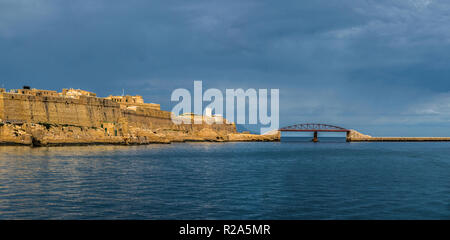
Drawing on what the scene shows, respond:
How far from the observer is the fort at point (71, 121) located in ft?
179

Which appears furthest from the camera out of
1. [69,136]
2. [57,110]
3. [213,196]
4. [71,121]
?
[71,121]

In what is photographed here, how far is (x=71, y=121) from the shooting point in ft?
223

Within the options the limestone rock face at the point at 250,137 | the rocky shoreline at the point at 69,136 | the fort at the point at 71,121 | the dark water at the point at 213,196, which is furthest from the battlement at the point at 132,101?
the dark water at the point at 213,196

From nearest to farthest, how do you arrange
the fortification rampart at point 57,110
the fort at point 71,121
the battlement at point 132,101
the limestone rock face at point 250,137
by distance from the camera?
the fort at point 71,121, the fortification rampart at point 57,110, the battlement at point 132,101, the limestone rock face at point 250,137

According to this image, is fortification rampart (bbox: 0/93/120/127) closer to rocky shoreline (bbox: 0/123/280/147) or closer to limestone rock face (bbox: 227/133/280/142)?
rocky shoreline (bbox: 0/123/280/147)

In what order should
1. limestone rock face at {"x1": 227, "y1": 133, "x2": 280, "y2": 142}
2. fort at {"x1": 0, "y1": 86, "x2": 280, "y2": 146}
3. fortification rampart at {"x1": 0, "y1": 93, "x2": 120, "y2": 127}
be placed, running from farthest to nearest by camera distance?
limestone rock face at {"x1": 227, "y1": 133, "x2": 280, "y2": 142} < fortification rampart at {"x1": 0, "y1": 93, "x2": 120, "y2": 127} < fort at {"x1": 0, "y1": 86, "x2": 280, "y2": 146}

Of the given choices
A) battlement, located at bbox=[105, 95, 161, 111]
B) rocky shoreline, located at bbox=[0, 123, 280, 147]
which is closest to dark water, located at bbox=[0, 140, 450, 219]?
rocky shoreline, located at bbox=[0, 123, 280, 147]

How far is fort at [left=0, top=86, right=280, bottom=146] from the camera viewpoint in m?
54.6

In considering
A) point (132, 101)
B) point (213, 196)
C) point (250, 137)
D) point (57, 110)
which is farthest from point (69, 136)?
point (250, 137)

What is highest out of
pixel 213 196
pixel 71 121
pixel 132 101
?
pixel 132 101

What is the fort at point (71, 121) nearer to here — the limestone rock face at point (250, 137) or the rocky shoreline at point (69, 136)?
the rocky shoreline at point (69, 136)

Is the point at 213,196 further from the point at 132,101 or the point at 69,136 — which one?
the point at 132,101

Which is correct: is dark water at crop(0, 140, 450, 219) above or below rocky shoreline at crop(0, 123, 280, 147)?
below
